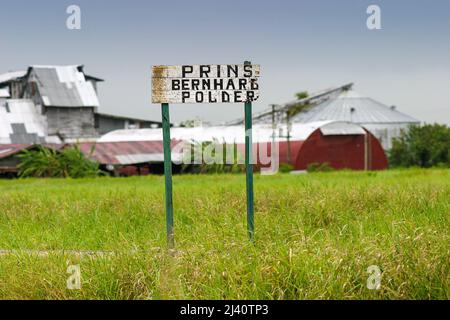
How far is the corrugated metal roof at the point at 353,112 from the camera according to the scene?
51.5 meters

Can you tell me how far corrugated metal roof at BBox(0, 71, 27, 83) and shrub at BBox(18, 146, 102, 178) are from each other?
802 inches

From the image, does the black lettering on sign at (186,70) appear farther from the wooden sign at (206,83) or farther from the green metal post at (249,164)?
the green metal post at (249,164)

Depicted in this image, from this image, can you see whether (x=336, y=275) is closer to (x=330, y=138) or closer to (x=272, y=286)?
(x=272, y=286)

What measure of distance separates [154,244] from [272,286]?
8.09 feet

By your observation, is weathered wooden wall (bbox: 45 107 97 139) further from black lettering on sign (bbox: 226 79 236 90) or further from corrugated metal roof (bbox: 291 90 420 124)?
black lettering on sign (bbox: 226 79 236 90)

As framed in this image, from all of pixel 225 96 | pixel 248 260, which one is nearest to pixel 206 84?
pixel 225 96

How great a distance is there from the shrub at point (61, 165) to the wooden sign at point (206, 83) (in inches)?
912

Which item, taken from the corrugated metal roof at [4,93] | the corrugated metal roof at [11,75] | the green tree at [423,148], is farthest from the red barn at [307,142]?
the corrugated metal roof at [11,75]

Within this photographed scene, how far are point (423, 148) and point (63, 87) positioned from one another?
2361 centimetres

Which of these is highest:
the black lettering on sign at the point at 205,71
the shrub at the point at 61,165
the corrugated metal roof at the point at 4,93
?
the corrugated metal roof at the point at 4,93

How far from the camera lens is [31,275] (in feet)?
23.6

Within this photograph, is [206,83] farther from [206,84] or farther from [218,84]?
[218,84]

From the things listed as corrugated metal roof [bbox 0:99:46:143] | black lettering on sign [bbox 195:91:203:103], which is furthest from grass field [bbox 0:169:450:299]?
corrugated metal roof [bbox 0:99:46:143]
